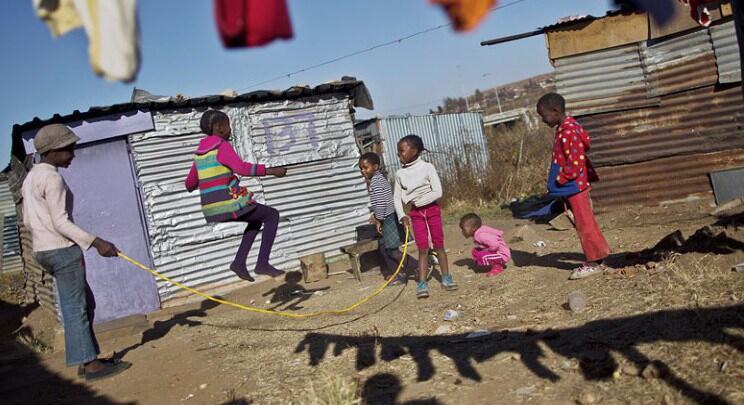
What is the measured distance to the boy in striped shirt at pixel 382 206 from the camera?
809 cm

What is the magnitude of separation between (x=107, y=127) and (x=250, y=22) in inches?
352

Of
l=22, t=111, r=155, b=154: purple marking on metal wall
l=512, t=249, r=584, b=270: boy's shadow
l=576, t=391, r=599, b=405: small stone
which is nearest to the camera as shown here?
l=576, t=391, r=599, b=405: small stone

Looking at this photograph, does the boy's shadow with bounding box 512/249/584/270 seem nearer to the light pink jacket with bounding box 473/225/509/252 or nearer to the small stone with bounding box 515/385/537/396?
the light pink jacket with bounding box 473/225/509/252

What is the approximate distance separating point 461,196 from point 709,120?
7.95 metres

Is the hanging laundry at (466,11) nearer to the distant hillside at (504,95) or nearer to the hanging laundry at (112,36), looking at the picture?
the hanging laundry at (112,36)

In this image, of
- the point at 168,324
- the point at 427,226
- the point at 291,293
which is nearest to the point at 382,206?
the point at 427,226

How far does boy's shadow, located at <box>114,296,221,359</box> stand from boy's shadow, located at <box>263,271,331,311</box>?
94cm

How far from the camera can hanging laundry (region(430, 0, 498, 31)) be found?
1694 mm

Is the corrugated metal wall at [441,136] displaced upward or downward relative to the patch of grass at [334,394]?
upward

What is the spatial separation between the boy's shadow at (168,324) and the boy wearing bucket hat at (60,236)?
1.11m

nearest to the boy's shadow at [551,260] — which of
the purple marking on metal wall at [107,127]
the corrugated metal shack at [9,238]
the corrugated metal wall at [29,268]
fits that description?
the purple marking on metal wall at [107,127]

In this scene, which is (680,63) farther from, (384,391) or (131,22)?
(131,22)

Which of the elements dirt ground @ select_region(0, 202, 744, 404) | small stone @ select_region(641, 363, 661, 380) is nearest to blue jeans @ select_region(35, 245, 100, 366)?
dirt ground @ select_region(0, 202, 744, 404)

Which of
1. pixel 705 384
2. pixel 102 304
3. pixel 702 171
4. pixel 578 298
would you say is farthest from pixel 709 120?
pixel 102 304
